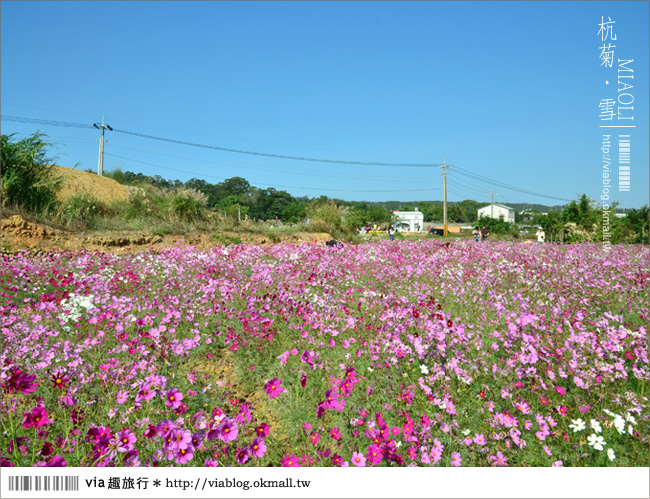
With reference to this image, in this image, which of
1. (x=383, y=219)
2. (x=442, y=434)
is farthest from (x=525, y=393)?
(x=383, y=219)

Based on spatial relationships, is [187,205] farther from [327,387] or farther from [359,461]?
[359,461]

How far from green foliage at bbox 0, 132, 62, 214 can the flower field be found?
8811 mm

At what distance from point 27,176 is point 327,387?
1335 centimetres

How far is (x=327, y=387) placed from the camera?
2.79 meters

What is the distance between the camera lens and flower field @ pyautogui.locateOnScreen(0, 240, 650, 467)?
2.00 metres

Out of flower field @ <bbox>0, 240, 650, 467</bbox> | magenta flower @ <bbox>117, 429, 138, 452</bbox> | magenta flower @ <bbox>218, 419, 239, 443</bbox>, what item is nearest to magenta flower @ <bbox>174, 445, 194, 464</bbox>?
flower field @ <bbox>0, 240, 650, 467</bbox>

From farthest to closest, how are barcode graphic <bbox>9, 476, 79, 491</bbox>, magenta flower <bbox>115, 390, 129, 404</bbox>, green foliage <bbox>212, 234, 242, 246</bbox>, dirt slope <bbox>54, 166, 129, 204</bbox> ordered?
dirt slope <bbox>54, 166, 129, 204</bbox> → green foliage <bbox>212, 234, 242, 246</bbox> → magenta flower <bbox>115, 390, 129, 404</bbox> → barcode graphic <bbox>9, 476, 79, 491</bbox>

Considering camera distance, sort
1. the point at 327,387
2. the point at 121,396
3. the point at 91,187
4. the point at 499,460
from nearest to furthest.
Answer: the point at 499,460, the point at 121,396, the point at 327,387, the point at 91,187

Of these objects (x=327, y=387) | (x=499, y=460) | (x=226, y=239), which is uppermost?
(x=226, y=239)

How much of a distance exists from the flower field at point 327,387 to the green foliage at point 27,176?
28.9 ft

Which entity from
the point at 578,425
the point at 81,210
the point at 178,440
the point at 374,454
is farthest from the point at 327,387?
the point at 81,210

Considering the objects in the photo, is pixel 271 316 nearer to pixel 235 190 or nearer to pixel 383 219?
pixel 383 219

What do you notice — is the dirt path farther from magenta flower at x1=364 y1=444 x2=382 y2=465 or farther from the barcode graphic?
magenta flower at x1=364 y1=444 x2=382 y2=465

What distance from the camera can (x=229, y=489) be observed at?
1558mm
